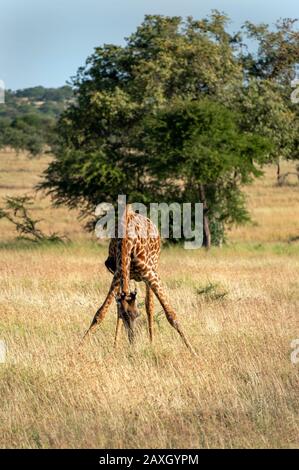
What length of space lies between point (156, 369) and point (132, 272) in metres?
1.54

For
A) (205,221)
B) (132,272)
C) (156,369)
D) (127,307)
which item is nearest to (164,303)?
(132,272)

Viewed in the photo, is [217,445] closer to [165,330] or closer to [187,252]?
[165,330]

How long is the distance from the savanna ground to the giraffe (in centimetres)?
33

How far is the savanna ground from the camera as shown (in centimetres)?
699

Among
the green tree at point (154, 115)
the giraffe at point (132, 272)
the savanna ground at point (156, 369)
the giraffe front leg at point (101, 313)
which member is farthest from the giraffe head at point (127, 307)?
the green tree at point (154, 115)

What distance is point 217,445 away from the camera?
21.6ft

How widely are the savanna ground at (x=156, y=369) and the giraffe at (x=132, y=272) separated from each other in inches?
13.1

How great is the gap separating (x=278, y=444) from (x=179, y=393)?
5.06 feet

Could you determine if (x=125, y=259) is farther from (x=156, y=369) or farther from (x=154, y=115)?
(x=154, y=115)

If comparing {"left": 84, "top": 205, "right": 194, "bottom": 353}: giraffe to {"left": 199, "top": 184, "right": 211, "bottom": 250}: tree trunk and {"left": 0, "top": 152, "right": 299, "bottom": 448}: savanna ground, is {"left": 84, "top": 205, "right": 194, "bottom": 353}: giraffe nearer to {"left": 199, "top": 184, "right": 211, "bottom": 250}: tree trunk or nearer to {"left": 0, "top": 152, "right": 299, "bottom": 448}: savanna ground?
{"left": 0, "top": 152, "right": 299, "bottom": 448}: savanna ground

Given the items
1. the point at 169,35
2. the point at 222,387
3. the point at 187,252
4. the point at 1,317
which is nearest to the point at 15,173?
the point at 169,35

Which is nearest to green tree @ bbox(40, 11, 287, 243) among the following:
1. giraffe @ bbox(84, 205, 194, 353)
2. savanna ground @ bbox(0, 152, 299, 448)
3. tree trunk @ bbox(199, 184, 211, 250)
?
tree trunk @ bbox(199, 184, 211, 250)

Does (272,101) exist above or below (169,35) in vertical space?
below

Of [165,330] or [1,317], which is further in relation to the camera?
[1,317]
